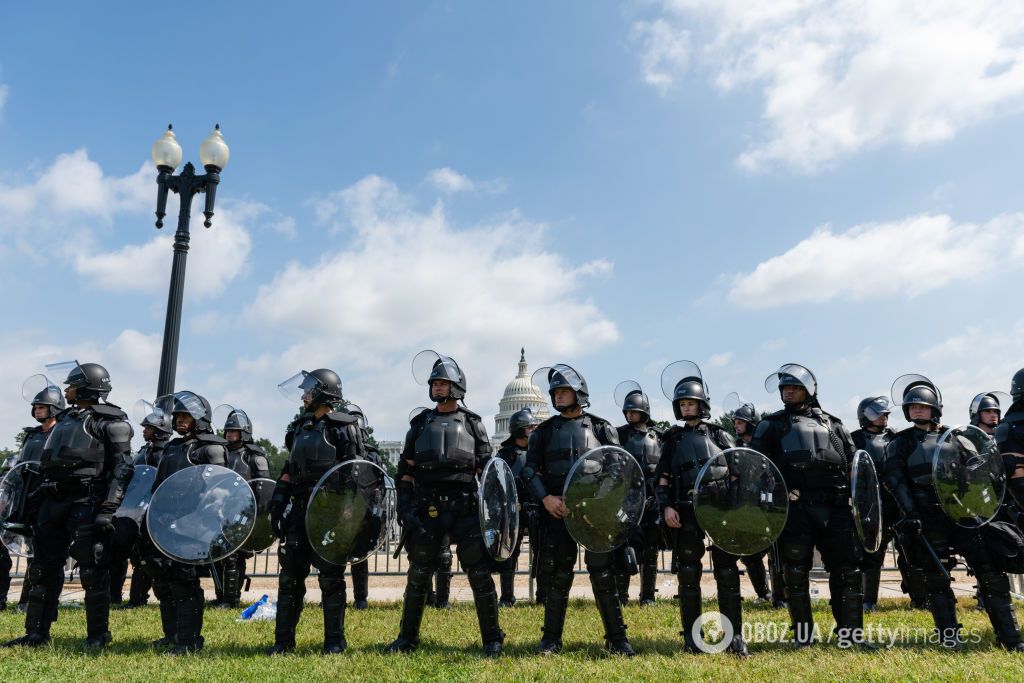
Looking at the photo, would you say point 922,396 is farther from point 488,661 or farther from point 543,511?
point 488,661

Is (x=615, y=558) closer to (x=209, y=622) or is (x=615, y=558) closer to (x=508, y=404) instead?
(x=209, y=622)

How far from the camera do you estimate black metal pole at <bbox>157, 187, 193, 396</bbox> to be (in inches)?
422

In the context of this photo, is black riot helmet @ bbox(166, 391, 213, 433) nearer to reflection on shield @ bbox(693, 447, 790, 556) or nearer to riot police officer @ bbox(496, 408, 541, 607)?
riot police officer @ bbox(496, 408, 541, 607)

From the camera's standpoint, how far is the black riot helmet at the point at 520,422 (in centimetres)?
987

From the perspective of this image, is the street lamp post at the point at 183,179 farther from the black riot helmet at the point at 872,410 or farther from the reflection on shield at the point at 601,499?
the black riot helmet at the point at 872,410

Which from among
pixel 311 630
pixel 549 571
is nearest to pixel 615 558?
pixel 549 571

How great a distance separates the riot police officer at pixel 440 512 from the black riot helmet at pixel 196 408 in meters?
2.22

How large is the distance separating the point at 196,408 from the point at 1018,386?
7.93 metres

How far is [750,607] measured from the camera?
885cm

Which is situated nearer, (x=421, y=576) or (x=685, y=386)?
(x=421, y=576)

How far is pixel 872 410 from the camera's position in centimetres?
892

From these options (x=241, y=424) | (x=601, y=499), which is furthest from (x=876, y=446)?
(x=241, y=424)

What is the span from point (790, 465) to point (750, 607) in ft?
11.8

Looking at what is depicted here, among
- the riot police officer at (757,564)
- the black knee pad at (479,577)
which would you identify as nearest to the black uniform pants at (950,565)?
the riot police officer at (757,564)
